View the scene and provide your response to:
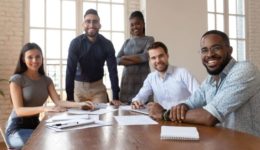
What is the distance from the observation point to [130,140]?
3.71 feet

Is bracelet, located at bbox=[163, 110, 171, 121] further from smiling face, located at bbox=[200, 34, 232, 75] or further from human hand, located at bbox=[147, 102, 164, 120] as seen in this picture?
smiling face, located at bbox=[200, 34, 232, 75]

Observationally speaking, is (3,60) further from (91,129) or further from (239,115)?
(239,115)

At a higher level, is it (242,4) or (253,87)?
(242,4)

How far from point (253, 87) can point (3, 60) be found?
3.96m

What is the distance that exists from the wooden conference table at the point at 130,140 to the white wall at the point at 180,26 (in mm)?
3218

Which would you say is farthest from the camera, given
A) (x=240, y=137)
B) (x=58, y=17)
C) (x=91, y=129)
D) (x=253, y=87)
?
(x=58, y=17)

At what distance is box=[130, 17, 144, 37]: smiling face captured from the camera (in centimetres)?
299

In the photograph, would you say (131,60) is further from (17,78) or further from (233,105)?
(233,105)

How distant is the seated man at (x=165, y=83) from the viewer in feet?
8.10

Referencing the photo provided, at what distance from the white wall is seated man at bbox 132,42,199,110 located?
6.33ft

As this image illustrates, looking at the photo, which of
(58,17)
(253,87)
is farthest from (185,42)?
(253,87)

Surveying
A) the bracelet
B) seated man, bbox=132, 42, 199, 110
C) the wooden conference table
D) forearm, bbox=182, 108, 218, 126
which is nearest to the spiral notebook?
the wooden conference table

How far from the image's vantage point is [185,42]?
4.61m

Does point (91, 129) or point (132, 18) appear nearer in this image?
point (91, 129)
